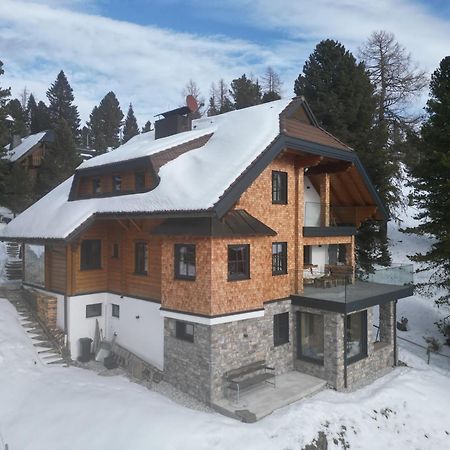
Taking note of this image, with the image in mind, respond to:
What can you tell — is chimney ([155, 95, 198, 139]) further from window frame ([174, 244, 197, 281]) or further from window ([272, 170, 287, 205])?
window frame ([174, 244, 197, 281])

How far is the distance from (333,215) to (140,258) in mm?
9510

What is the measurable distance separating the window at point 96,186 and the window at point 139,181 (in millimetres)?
2658

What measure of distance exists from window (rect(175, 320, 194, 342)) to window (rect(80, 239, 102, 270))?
5.35 meters

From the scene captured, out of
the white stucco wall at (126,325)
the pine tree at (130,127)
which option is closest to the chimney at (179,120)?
the white stucco wall at (126,325)

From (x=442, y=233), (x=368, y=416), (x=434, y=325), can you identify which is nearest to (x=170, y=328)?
(x=368, y=416)

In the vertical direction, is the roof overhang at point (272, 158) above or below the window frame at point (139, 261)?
above

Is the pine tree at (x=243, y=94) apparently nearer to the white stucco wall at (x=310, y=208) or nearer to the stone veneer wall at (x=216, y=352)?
the white stucco wall at (x=310, y=208)

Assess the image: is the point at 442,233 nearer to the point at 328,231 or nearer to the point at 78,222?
the point at 328,231

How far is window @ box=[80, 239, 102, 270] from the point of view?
17562 millimetres

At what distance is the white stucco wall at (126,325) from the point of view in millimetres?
15345

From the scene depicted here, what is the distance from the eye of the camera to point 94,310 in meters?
17.7

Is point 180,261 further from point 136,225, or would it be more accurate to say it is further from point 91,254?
point 91,254

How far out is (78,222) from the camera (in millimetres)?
16391

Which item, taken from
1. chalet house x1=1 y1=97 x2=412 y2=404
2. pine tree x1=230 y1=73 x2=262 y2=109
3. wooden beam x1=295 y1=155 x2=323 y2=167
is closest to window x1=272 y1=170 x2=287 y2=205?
chalet house x1=1 y1=97 x2=412 y2=404
